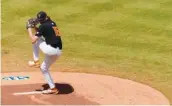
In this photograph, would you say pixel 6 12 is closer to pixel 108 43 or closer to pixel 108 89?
pixel 108 43

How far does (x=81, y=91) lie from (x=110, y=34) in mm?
5866

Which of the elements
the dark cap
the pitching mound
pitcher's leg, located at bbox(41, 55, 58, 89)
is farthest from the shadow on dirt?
the dark cap

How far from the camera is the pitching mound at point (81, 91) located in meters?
12.1

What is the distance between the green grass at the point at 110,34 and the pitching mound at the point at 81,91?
593mm

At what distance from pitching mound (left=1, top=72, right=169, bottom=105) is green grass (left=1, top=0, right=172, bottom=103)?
59 cm

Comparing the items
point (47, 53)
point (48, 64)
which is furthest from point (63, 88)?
point (47, 53)

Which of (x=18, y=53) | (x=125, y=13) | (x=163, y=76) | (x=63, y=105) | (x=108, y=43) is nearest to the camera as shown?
(x=63, y=105)

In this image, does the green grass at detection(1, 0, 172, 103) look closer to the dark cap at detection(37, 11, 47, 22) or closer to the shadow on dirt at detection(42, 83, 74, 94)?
the shadow on dirt at detection(42, 83, 74, 94)

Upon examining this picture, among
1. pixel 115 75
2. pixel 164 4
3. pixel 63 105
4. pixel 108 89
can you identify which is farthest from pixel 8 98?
pixel 164 4

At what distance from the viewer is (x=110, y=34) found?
1823 cm

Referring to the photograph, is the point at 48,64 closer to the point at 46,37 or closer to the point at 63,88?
the point at 46,37

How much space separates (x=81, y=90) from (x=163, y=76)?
10.0ft

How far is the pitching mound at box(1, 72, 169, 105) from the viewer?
475 inches

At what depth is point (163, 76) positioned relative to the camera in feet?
46.9
